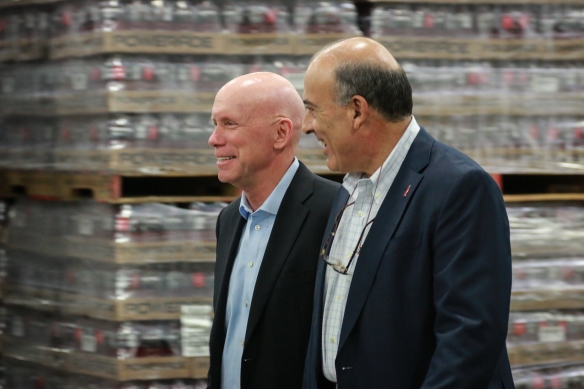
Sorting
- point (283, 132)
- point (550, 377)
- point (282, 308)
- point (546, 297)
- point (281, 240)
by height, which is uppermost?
point (283, 132)

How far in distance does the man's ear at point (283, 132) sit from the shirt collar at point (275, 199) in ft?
0.38

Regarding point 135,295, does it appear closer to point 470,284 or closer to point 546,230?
point 546,230

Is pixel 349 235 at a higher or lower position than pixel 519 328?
higher

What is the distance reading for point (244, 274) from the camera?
326 centimetres

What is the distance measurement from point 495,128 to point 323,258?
2.35m

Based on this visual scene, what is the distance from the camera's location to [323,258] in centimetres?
278

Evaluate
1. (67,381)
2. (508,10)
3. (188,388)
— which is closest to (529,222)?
(508,10)

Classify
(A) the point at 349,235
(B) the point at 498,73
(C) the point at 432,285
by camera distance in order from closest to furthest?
(C) the point at 432,285, (A) the point at 349,235, (B) the point at 498,73

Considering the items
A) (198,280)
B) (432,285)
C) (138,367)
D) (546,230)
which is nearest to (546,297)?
(546,230)

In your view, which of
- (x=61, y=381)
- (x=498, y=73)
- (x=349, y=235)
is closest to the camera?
(x=349, y=235)

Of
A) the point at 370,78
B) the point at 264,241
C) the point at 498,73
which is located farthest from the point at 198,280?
the point at 370,78

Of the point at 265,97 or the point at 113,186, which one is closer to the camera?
the point at 265,97

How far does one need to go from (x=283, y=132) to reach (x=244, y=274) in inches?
22.5

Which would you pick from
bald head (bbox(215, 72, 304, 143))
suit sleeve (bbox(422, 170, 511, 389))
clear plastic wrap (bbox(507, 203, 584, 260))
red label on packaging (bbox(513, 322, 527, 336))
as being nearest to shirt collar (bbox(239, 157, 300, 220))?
bald head (bbox(215, 72, 304, 143))
